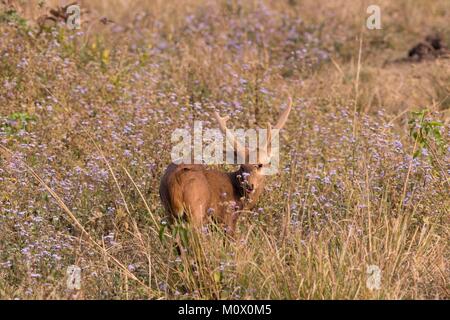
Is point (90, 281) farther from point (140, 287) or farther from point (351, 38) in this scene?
point (351, 38)

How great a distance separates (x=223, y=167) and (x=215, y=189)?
2.53ft

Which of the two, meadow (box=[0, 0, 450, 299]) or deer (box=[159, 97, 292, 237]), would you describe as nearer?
meadow (box=[0, 0, 450, 299])

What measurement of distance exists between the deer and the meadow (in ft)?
0.52

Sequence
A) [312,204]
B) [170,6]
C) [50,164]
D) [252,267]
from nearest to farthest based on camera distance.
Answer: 1. [252,267]
2. [312,204]
3. [50,164]
4. [170,6]

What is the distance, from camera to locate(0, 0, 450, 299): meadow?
5773 mm

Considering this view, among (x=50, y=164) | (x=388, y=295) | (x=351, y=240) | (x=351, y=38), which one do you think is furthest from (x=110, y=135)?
A: (x=351, y=38)

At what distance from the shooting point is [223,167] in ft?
24.7

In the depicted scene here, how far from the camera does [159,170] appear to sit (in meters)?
7.32

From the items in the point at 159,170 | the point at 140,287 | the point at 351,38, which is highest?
the point at 351,38

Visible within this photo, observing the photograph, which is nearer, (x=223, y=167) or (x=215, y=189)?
(x=215, y=189)

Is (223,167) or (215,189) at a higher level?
(223,167)

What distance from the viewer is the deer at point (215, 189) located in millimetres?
6352

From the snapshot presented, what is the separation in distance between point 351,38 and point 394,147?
5309 millimetres

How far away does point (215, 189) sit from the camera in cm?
679
